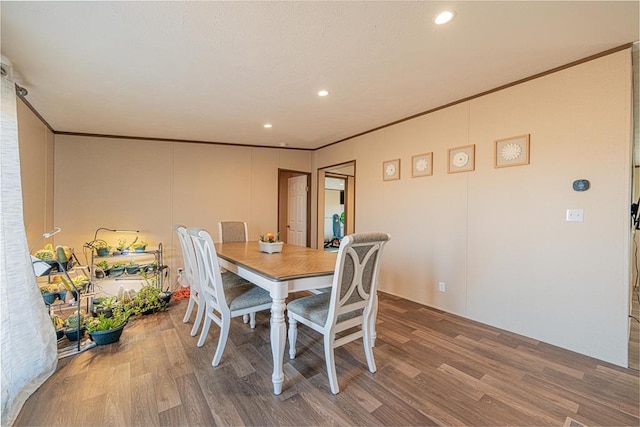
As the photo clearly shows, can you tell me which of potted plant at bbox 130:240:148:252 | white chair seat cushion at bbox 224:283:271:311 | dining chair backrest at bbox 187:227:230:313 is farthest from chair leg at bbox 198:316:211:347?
potted plant at bbox 130:240:148:252

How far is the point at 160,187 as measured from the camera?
4.41m

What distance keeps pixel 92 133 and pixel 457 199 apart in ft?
16.6

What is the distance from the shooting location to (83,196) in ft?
13.2

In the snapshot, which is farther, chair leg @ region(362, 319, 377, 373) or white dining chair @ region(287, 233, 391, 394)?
chair leg @ region(362, 319, 377, 373)

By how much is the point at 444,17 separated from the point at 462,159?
5.49ft

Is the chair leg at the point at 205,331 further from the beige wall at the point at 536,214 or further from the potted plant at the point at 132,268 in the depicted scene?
the beige wall at the point at 536,214

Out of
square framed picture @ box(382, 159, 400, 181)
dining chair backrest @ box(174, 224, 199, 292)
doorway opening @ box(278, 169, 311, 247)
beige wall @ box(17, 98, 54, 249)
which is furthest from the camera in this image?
doorway opening @ box(278, 169, 311, 247)

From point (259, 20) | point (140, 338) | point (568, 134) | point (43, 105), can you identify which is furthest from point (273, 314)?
point (43, 105)

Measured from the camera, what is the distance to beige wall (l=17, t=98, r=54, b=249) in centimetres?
282

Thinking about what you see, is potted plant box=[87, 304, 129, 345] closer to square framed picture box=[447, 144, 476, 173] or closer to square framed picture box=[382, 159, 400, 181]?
square framed picture box=[382, 159, 400, 181]

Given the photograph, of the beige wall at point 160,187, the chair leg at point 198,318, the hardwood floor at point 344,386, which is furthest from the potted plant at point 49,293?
the beige wall at point 160,187

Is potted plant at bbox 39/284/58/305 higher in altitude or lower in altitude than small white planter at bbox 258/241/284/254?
lower

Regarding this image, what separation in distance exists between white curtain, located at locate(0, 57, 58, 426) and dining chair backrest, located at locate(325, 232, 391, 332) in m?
1.95

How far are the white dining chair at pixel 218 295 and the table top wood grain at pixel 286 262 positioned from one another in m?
0.24
